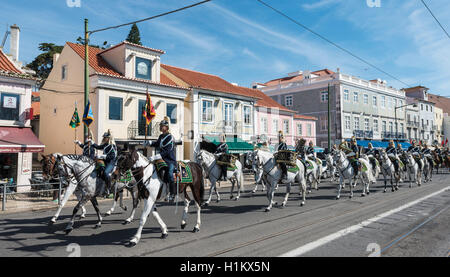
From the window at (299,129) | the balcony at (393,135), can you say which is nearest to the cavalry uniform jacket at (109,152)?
the window at (299,129)

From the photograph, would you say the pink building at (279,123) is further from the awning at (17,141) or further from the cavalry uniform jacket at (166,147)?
the cavalry uniform jacket at (166,147)

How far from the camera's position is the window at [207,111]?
2784 centimetres

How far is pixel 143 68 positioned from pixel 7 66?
30.3 feet

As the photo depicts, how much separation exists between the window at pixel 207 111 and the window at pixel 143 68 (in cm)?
611

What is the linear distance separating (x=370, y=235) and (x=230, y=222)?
153 inches

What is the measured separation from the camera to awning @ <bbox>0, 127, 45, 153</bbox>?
15.2 m

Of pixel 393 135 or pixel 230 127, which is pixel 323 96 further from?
pixel 230 127

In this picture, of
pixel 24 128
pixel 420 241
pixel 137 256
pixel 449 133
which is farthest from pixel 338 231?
pixel 449 133

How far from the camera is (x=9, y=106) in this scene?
16891 mm

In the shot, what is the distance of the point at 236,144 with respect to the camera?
27938 mm

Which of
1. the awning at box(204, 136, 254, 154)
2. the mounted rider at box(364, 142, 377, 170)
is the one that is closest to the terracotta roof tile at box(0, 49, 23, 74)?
the awning at box(204, 136, 254, 154)

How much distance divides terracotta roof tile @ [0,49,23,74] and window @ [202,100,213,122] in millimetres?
14774

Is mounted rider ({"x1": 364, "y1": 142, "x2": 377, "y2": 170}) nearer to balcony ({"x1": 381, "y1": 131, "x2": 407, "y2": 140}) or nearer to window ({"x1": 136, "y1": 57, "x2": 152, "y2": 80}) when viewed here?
window ({"x1": 136, "y1": 57, "x2": 152, "y2": 80})

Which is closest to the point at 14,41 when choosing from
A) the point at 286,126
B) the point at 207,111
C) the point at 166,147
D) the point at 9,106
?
the point at 9,106
